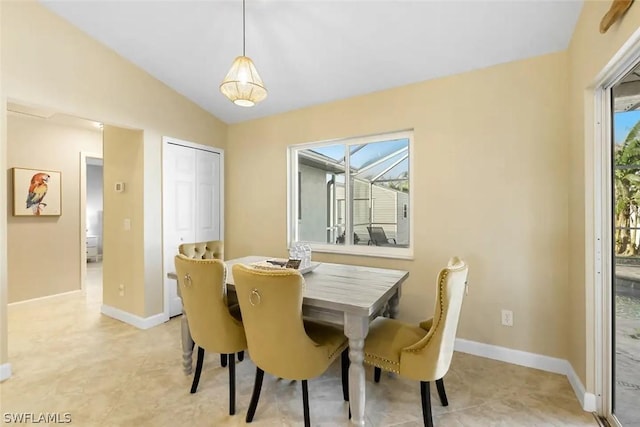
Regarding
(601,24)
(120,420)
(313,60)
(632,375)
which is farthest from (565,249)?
(120,420)

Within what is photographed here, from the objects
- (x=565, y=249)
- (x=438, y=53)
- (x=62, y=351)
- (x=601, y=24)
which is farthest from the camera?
(x=62, y=351)

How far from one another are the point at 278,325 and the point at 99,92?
2.85m

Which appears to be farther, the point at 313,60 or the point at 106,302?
the point at 106,302

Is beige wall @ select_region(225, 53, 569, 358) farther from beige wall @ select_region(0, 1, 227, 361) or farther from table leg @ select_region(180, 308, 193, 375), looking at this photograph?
beige wall @ select_region(0, 1, 227, 361)

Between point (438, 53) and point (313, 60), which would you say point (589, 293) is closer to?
point (438, 53)

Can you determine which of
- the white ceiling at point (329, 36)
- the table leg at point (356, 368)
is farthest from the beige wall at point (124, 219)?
the table leg at point (356, 368)

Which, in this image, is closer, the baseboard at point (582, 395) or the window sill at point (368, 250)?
the baseboard at point (582, 395)

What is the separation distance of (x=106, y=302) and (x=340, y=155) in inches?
131

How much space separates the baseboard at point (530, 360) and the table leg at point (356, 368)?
56.1 inches

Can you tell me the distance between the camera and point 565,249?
2197mm

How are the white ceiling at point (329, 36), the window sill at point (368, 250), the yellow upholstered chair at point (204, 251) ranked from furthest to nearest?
the window sill at point (368, 250) < the yellow upholstered chair at point (204, 251) < the white ceiling at point (329, 36)

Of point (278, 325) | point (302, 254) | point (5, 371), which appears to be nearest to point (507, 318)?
point (302, 254)

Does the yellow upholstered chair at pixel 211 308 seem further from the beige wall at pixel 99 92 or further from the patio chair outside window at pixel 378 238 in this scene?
the patio chair outside window at pixel 378 238

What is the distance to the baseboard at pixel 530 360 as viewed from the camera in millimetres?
1903
